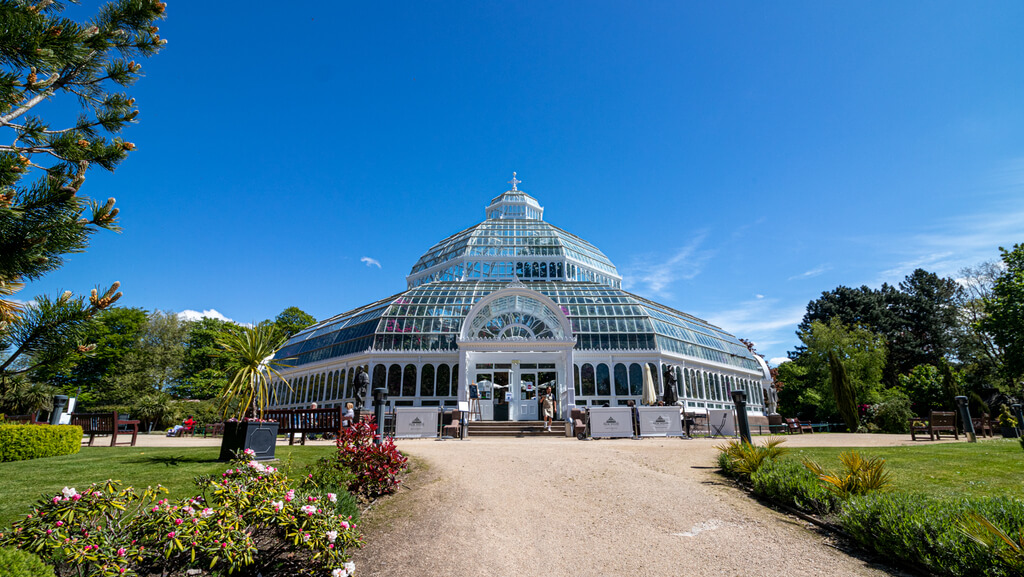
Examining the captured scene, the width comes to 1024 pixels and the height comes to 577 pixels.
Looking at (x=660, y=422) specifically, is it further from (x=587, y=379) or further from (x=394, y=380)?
(x=394, y=380)

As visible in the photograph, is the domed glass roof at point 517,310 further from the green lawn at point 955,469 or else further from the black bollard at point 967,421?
the green lawn at point 955,469

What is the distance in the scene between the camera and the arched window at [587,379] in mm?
25906

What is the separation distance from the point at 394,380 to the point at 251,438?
16.3m

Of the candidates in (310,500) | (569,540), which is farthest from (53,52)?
(569,540)

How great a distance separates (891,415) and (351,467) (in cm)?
2835

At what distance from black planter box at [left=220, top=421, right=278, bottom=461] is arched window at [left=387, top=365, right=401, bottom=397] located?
52.0ft

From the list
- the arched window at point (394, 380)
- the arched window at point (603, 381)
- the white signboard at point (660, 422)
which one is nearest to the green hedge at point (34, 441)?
the arched window at point (394, 380)

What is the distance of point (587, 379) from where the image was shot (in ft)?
85.8

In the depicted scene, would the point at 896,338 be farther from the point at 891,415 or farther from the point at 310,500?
the point at 310,500

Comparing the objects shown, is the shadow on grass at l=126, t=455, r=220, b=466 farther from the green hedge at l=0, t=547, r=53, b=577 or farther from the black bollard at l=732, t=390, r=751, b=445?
the black bollard at l=732, t=390, r=751, b=445

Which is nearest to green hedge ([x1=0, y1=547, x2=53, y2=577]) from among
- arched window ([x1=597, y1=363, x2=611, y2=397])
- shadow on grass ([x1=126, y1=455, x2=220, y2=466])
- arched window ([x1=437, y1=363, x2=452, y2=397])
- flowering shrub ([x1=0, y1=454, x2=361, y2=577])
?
flowering shrub ([x1=0, y1=454, x2=361, y2=577])

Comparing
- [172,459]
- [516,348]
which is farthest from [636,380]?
[172,459]

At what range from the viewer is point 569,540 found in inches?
266

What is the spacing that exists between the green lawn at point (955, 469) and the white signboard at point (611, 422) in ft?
21.9
